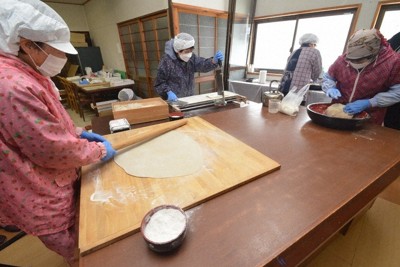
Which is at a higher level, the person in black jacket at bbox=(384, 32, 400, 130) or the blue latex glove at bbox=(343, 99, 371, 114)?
the blue latex glove at bbox=(343, 99, 371, 114)

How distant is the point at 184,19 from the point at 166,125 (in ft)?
9.06

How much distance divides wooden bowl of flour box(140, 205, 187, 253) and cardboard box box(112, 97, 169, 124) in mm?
967

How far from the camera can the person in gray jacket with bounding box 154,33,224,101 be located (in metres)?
2.04

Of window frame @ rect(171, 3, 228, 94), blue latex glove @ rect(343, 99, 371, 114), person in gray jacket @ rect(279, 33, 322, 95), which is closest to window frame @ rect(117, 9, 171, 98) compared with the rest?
window frame @ rect(171, 3, 228, 94)

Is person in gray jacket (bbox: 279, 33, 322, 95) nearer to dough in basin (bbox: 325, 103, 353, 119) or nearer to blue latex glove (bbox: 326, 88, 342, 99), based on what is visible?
blue latex glove (bbox: 326, 88, 342, 99)

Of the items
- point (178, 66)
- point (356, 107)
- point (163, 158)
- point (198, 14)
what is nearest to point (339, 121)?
point (356, 107)

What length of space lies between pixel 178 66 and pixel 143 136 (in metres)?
1.34

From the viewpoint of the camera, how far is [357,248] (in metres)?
1.32

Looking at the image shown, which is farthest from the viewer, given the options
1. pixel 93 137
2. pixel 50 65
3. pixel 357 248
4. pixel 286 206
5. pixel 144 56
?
pixel 144 56

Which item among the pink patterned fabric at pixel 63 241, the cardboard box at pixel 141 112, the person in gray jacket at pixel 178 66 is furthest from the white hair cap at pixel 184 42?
the pink patterned fabric at pixel 63 241

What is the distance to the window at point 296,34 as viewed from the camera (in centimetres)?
310

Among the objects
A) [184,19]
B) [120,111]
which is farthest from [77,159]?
[184,19]

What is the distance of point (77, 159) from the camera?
27.1 inches

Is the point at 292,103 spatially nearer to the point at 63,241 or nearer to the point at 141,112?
the point at 141,112
